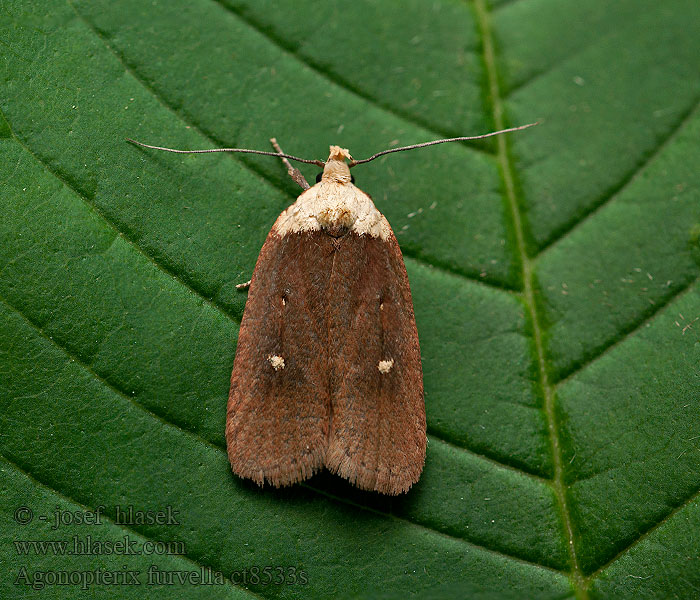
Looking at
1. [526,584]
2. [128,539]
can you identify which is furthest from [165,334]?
Answer: [526,584]

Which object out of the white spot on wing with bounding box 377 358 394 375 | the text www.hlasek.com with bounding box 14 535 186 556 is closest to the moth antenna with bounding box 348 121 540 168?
the white spot on wing with bounding box 377 358 394 375

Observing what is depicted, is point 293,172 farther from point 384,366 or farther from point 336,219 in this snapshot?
point 384,366

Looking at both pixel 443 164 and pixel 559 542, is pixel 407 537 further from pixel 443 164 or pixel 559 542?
pixel 443 164

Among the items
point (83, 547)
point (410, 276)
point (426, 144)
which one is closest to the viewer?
point (83, 547)

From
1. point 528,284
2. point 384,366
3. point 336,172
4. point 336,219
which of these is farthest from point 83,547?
point 528,284

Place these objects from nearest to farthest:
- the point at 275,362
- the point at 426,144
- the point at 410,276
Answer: the point at 275,362 → the point at 426,144 → the point at 410,276

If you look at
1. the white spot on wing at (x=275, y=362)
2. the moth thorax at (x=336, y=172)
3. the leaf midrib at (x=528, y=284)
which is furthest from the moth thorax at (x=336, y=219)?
the leaf midrib at (x=528, y=284)
